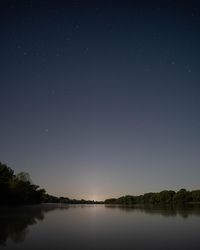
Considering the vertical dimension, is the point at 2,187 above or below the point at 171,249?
above

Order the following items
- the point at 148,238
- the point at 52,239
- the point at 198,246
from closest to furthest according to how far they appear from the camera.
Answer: the point at 198,246 < the point at 52,239 < the point at 148,238

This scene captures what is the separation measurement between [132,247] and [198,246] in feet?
15.3

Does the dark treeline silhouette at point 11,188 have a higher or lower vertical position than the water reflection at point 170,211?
higher

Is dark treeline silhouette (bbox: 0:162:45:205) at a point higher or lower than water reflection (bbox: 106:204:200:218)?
higher

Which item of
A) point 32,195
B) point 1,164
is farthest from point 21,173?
point 1,164

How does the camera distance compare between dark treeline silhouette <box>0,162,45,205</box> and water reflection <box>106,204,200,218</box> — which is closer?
water reflection <box>106,204,200,218</box>

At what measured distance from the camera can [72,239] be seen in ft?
80.4

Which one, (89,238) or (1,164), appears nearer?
(89,238)

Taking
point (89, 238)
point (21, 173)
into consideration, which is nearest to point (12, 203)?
point (21, 173)

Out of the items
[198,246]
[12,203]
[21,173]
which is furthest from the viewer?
[21,173]

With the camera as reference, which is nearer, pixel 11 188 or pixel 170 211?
pixel 170 211

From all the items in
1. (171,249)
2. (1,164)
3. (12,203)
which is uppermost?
(1,164)

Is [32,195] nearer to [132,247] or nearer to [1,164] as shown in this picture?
[1,164]

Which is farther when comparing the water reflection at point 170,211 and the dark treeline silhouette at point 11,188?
the dark treeline silhouette at point 11,188
